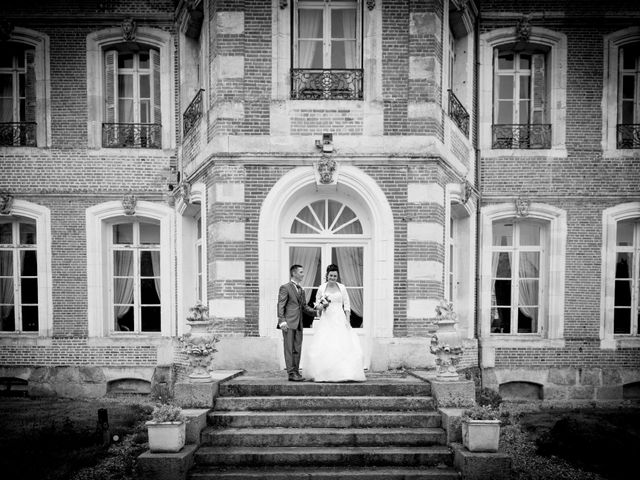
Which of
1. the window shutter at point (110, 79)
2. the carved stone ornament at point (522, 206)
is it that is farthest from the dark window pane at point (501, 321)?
the window shutter at point (110, 79)

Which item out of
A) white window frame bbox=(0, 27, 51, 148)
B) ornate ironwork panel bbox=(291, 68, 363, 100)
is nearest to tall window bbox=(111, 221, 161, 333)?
white window frame bbox=(0, 27, 51, 148)

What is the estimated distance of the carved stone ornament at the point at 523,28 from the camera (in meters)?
12.1

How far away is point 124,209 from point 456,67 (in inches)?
297

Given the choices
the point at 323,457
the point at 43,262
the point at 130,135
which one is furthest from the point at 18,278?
the point at 323,457

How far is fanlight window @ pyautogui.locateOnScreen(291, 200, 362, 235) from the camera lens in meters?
10.3

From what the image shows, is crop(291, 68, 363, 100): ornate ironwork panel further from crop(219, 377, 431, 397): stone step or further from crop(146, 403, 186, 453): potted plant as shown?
crop(146, 403, 186, 453): potted plant

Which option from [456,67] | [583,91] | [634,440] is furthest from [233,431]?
[583,91]

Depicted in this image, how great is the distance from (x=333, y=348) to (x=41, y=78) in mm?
8842

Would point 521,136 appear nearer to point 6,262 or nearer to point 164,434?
point 164,434

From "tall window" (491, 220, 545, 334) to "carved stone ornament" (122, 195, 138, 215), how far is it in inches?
304

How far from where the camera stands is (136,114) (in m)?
12.5

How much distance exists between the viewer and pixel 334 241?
10.2 metres

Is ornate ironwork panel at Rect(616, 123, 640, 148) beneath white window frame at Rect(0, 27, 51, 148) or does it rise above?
beneath

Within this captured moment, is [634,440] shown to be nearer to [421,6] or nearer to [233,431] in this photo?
[233,431]
